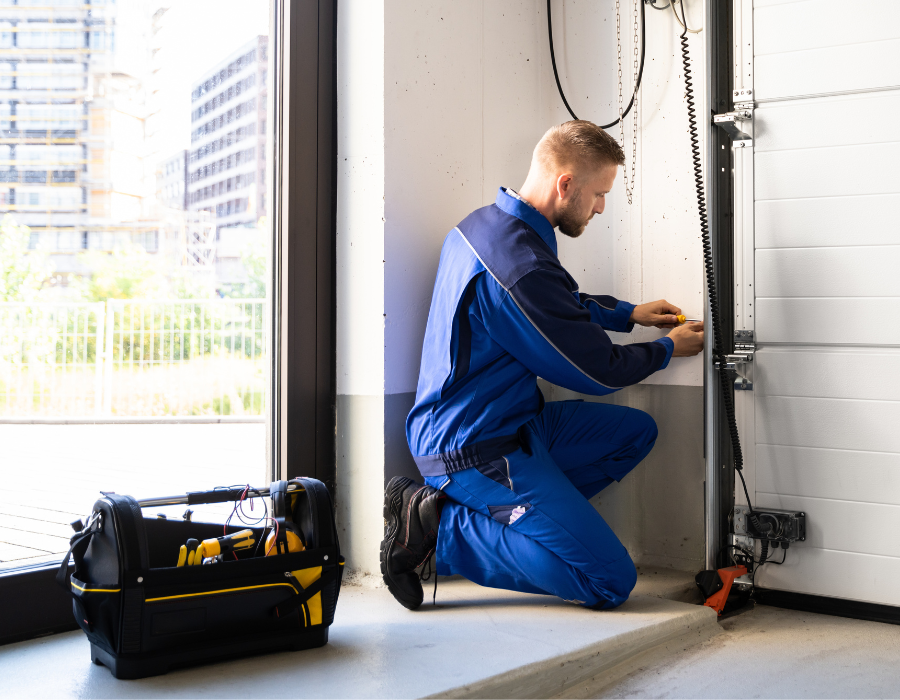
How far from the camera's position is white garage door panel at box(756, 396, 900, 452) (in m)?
2.41

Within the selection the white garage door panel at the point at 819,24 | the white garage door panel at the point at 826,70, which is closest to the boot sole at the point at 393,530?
the white garage door panel at the point at 826,70

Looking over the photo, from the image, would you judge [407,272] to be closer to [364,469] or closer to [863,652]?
[364,469]

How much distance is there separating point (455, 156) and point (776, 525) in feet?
5.52

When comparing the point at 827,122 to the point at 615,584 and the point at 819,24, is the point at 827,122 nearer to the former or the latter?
the point at 819,24

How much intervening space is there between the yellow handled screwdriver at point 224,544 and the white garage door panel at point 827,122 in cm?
200

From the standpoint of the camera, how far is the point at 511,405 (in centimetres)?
240

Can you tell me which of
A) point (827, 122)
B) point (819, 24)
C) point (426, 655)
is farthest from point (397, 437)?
point (819, 24)

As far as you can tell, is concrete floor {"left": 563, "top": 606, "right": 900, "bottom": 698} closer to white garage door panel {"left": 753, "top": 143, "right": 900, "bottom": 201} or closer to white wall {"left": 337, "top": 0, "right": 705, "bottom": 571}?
white wall {"left": 337, "top": 0, "right": 705, "bottom": 571}

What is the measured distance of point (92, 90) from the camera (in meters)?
2.27

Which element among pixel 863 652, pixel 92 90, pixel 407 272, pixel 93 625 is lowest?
pixel 863 652

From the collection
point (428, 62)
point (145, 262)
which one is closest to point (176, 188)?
point (145, 262)

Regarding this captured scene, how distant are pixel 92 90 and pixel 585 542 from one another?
6.42 feet

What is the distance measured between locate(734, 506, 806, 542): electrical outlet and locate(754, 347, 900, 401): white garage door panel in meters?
0.39

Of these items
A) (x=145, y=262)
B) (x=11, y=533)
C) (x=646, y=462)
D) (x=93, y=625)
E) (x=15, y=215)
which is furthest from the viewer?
(x=646, y=462)
